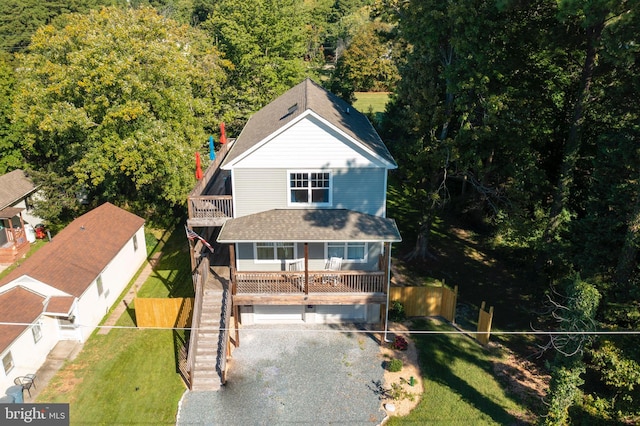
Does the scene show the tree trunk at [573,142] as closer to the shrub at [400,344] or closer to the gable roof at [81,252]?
the shrub at [400,344]

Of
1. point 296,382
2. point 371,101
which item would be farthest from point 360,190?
point 371,101

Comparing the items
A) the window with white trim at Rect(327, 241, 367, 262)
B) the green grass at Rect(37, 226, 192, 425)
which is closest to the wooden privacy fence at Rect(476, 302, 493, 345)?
the window with white trim at Rect(327, 241, 367, 262)

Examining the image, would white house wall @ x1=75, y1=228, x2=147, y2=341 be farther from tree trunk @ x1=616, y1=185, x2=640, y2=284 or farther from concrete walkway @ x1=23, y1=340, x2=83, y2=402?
tree trunk @ x1=616, y1=185, x2=640, y2=284

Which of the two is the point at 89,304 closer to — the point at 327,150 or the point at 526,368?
the point at 327,150

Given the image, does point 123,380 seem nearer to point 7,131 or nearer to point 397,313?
point 397,313

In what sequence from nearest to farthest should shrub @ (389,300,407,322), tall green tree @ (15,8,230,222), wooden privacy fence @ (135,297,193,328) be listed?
wooden privacy fence @ (135,297,193,328), shrub @ (389,300,407,322), tall green tree @ (15,8,230,222)

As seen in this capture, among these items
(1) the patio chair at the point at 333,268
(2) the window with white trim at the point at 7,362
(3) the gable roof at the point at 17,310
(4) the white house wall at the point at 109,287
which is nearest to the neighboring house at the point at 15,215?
(4) the white house wall at the point at 109,287

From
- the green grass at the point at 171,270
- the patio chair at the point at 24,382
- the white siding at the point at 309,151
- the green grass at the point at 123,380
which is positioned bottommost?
the green grass at the point at 123,380
